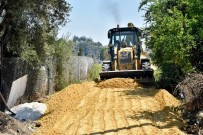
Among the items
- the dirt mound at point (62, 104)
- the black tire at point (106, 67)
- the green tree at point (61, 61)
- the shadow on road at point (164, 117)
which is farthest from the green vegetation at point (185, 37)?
the green tree at point (61, 61)

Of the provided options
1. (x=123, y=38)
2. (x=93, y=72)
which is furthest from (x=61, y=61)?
(x=93, y=72)

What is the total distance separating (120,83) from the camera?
17.3 m

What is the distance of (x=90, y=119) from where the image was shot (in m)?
11.0

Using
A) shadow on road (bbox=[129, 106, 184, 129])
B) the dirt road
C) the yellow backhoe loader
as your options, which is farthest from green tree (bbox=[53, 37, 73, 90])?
shadow on road (bbox=[129, 106, 184, 129])

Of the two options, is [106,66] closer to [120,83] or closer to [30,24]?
[120,83]

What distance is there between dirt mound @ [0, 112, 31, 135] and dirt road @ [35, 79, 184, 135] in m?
0.37

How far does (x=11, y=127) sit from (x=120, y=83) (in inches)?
317

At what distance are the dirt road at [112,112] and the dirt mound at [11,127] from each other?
372mm

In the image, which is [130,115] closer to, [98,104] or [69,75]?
[98,104]

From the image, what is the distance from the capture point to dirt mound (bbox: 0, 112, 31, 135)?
962 centimetres

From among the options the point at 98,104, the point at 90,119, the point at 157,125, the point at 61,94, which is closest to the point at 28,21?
the point at 61,94

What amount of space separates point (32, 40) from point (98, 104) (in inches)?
166

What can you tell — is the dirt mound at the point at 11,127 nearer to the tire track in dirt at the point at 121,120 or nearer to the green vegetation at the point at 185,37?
the tire track in dirt at the point at 121,120

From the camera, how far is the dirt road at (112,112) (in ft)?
32.2
